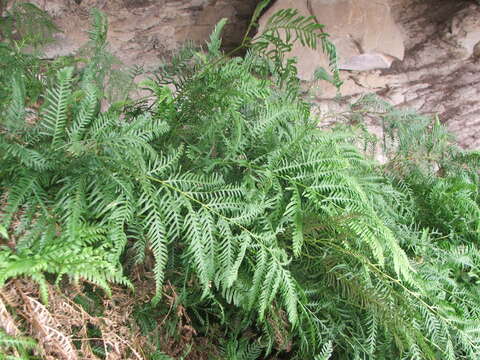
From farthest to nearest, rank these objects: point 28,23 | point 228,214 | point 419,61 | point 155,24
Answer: point 419,61 → point 155,24 → point 28,23 → point 228,214

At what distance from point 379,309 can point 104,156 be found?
1.05 metres

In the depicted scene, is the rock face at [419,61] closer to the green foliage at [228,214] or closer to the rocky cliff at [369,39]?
the rocky cliff at [369,39]

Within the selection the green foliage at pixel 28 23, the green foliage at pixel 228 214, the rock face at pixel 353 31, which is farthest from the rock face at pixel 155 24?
the green foliage at pixel 228 214

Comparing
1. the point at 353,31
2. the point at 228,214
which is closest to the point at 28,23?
the point at 228,214

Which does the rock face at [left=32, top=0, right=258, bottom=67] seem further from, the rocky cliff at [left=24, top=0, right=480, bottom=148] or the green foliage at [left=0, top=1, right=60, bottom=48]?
the green foliage at [left=0, top=1, right=60, bottom=48]

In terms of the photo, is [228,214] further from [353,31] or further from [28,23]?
[353,31]

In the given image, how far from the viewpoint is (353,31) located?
315cm

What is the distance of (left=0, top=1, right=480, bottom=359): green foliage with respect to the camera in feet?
4.07

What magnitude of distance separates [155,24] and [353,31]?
1487 mm

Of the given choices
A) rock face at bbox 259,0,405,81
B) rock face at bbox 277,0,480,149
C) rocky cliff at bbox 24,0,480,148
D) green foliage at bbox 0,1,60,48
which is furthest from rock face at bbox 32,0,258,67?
green foliage at bbox 0,1,60,48

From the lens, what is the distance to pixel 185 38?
10.4 ft

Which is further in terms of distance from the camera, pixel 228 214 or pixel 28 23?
pixel 28 23

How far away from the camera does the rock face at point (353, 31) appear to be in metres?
3.06

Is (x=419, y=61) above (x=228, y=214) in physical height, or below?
below
